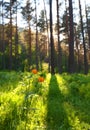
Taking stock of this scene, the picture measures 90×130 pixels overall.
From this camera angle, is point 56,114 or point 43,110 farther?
point 56,114

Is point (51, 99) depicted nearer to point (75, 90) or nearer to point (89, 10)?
point (75, 90)

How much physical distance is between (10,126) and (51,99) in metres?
3.88

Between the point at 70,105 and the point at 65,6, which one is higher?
the point at 65,6

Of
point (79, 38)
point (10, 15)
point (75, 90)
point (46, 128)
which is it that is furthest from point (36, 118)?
point (79, 38)

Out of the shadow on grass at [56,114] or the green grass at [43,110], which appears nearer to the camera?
the green grass at [43,110]

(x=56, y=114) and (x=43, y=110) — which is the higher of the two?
(x=43, y=110)

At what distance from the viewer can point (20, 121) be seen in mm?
6781

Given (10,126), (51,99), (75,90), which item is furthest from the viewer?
(75,90)

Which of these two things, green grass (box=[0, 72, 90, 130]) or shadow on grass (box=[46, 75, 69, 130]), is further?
shadow on grass (box=[46, 75, 69, 130])

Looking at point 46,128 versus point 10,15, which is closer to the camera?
point 46,128

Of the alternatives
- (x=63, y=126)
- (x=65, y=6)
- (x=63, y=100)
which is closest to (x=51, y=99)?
(x=63, y=100)

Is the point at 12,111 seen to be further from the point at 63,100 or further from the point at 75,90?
the point at 75,90

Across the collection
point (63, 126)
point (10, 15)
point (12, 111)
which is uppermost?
point (10, 15)

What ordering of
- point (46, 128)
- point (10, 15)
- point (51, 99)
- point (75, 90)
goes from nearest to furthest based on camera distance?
point (46, 128) < point (51, 99) < point (75, 90) < point (10, 15)
